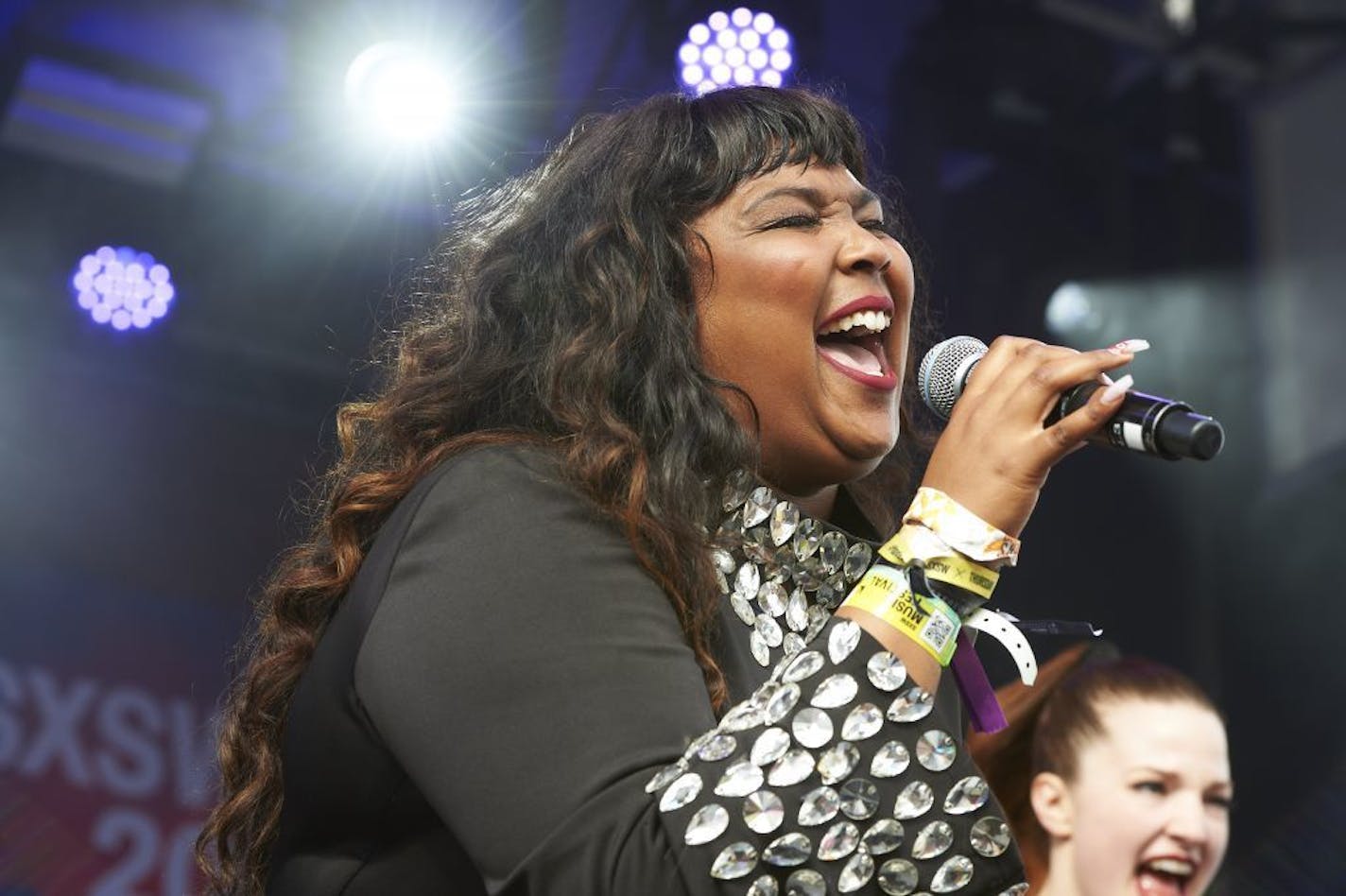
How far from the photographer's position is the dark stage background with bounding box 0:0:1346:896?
143 inches

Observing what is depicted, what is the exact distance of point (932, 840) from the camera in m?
1.17

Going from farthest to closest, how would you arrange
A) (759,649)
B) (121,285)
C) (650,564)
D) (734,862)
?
1. (121,285)
2. (759,649)
3. (650,564)
4. (734,862)

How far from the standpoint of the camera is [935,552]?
129cm

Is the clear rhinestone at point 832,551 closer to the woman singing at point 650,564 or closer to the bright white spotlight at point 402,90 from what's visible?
the woman singing at point 650,564

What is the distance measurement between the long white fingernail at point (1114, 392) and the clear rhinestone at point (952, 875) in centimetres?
38

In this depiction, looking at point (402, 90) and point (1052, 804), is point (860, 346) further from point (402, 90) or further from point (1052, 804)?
point (402, 90)

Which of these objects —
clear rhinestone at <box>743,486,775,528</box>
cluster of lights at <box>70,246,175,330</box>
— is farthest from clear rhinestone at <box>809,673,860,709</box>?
cluster of lights at <box>70,246,175,330</box>

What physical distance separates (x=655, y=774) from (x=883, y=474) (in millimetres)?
1019

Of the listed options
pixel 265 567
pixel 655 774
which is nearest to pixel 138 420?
pixel 265 567

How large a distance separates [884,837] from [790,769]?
0.09 m

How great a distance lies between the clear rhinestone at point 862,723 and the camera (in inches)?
45.9

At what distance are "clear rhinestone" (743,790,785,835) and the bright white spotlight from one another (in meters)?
2.72

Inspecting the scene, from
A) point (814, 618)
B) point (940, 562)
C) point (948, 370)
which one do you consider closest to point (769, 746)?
point (940, 562)

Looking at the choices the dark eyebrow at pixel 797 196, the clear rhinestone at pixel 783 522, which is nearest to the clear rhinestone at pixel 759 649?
the clear rhinestone at pixel 783 522
